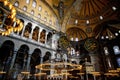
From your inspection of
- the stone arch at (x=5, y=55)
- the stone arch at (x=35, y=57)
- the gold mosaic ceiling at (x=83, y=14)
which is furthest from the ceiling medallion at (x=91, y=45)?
the stone arch at (x=5, y=55)

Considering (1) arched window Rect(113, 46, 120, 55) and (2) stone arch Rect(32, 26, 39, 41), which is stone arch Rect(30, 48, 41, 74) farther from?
(1) arched window Rect(113, 46, 120, 55)

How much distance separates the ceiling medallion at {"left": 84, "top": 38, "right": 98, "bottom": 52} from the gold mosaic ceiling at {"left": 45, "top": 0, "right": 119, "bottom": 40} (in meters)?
1.43

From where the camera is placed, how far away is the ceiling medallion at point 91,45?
21261mm

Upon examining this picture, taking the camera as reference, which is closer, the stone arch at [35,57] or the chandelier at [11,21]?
the chandelier at [11,21]

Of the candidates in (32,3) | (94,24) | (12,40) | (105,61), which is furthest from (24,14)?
(105,61)

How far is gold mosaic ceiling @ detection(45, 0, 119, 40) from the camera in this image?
2108 centimetres

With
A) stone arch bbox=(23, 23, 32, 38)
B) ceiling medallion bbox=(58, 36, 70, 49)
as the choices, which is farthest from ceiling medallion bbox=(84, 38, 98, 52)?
stone arch bbox=(23, 23, 32, 38)

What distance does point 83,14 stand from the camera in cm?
2406

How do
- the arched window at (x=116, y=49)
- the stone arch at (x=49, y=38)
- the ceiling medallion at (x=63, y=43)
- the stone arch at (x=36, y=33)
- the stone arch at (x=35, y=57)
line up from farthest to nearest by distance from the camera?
the arched window at (x=116, y=49)
the ceiling medallion at (x=63, y=43)
the stone arch at (x=49, y=38)
the stone arch at (x=36, y=33)
the stone arch at (x=35, y=57)

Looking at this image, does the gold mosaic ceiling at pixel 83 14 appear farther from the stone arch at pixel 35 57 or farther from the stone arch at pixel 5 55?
the stone arch at pixel 5 55

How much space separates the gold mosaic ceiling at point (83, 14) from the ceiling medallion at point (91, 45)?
1430mm

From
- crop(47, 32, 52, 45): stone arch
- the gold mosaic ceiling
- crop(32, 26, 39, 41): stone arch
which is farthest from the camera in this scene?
the gold mosaic ceiling

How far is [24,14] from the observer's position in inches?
592

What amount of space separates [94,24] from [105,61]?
842 centimetres
